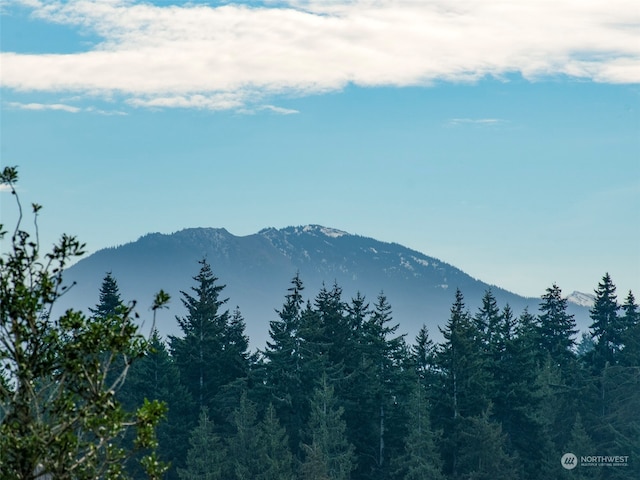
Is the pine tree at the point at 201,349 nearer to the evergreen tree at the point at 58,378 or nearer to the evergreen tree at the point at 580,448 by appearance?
the evergreen tree at the point at 580,448

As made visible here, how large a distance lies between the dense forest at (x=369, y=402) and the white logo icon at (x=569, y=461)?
18cm

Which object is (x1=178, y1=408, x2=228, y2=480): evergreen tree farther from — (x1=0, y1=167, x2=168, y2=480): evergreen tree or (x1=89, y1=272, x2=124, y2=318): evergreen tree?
(x1=0, y1=167, x2=168, y2=480): evergreen tree

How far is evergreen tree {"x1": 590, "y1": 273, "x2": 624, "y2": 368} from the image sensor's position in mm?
88625

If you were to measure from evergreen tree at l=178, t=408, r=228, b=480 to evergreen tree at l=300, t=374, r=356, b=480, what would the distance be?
5.61m

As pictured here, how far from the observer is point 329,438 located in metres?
67.4

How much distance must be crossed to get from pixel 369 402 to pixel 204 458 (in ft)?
45.6

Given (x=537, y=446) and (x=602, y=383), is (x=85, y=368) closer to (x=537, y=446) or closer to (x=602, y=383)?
(x=537, y=446)

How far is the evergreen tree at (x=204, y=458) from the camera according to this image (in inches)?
2544

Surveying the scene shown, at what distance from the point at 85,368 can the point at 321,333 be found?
2332 inches

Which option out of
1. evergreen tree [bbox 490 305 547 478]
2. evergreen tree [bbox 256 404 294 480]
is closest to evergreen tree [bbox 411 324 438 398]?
evergreen tree [bbox 490 305 547 478]

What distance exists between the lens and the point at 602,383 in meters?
80.2

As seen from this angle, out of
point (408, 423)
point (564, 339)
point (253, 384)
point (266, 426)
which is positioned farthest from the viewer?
point (564, 339)

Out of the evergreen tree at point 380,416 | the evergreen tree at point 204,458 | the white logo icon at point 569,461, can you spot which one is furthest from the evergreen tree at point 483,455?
the evergreen tree at point 204,458

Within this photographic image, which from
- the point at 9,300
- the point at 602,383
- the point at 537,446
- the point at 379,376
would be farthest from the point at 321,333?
the point at 9,300
